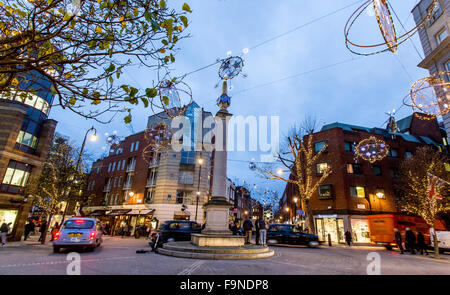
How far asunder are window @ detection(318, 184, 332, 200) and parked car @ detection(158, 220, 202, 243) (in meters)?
19.7

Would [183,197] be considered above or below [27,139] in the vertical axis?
below

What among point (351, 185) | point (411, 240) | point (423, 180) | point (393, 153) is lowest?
point (411, 240)

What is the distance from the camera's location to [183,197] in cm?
3081

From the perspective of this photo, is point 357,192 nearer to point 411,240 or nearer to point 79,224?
point 411,240

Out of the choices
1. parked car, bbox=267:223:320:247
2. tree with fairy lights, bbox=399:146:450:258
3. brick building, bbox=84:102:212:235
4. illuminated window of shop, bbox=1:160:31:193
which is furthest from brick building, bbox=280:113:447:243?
illuminated window of shop, bbox=1:160:31:193

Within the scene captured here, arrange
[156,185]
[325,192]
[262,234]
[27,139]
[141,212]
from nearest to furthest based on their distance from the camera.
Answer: [262,234]
[27,139]
[325,192]
[141,212]
[156,185]

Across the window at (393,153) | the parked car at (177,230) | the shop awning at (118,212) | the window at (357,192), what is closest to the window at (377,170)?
the window at (393,153)

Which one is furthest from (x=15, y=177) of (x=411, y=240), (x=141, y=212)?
(x=411, y=240)

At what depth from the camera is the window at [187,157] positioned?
3234 cm

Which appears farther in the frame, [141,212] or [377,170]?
[141,212]

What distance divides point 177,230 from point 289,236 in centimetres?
879
